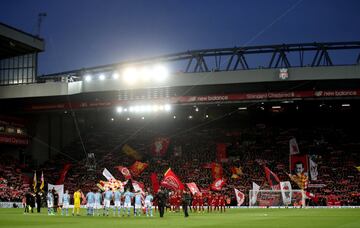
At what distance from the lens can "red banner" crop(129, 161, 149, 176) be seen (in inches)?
2537

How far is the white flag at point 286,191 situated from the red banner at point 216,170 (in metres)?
8.89

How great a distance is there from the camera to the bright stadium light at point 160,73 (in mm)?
55094

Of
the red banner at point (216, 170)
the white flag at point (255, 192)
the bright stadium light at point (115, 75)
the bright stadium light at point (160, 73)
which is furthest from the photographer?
the red banner at point (216, 170)

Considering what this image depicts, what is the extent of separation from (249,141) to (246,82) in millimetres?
15936

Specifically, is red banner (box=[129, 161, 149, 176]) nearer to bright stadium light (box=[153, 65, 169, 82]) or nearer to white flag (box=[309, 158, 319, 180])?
bright stadium light (box=[153, 65, 169, 82])

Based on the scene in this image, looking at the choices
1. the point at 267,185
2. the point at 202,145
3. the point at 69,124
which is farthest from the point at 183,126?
the point at 267,185

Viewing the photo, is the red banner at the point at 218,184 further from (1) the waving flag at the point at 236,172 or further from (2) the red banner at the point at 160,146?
(2) the red banner at the point at 160,146

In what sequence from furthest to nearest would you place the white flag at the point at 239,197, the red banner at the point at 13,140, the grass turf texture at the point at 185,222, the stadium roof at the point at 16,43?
1. the red banner at the point at 13,140
2. the stadium roof at the point at 16,43
3. the white flag at the point at 239,197
4. the grass turf texture at the point at 185,222

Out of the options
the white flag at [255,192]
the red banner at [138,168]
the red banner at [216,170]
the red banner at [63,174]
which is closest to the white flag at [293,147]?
the red banner at [216,170]

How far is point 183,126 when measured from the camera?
247 ft

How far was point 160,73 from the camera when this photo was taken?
55.2 meters

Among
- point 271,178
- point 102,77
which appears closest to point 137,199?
point 271,178

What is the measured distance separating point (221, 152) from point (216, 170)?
5.19 meters

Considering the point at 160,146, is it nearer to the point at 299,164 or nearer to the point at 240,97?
the point at 240,97
